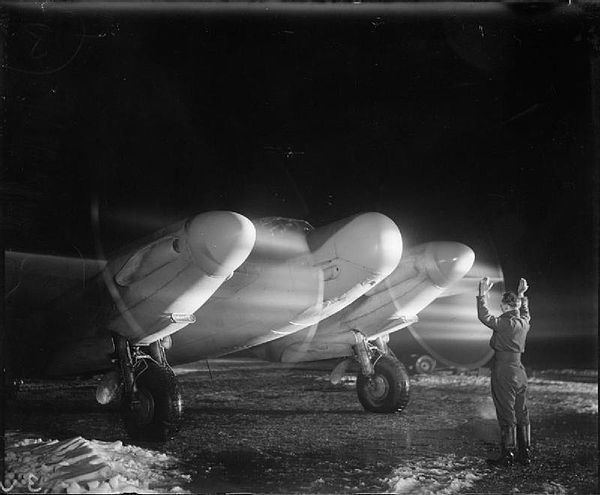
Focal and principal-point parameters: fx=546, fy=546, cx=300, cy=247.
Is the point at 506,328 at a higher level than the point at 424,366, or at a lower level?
higher

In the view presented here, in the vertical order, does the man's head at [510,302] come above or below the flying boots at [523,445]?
above

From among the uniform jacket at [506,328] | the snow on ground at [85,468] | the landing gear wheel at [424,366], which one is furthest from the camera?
the landing gear wheel at [424,366]

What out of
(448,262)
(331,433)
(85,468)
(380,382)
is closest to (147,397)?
(85,468)

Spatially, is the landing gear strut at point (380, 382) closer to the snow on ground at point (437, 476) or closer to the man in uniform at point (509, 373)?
the snow on ground at point (437, 476)

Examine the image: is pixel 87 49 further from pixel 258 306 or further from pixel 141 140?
pixel 258 306

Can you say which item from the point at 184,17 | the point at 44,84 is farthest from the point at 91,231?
the point at 184,17

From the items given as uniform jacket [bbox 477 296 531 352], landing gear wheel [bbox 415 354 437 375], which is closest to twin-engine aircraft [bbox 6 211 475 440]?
uniform jacket [bbox 477 296 531 352]

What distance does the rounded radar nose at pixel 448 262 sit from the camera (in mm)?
6672

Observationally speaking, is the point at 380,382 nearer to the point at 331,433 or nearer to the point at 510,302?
the point at 331,433

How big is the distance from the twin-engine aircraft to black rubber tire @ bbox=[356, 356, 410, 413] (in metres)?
0.01

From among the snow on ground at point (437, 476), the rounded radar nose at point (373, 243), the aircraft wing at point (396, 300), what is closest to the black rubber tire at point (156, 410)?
the snow on ground at point (437, 476)

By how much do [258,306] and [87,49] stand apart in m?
3.13

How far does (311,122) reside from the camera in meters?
5.69

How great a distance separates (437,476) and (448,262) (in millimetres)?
2853
